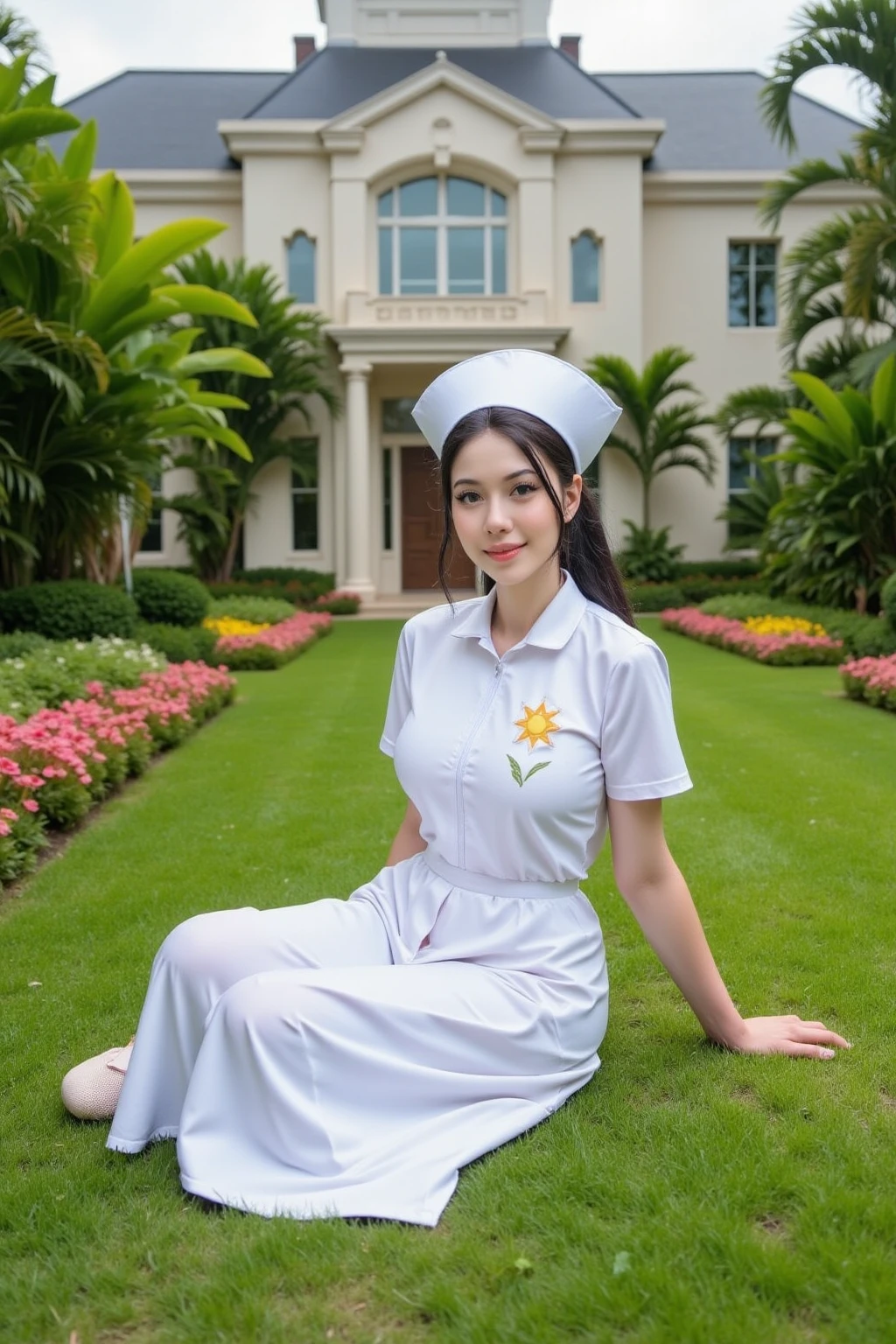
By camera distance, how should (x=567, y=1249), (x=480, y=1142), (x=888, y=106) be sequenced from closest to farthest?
1. (x=567, y=1249)
2. (x=480, y=1142)
3. (x=888, y=106)

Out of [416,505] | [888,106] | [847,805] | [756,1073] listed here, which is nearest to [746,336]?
[416,505]

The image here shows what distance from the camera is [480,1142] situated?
7.32ft

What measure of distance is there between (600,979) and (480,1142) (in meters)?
0.46

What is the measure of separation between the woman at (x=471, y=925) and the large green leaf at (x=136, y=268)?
8034 millimetres

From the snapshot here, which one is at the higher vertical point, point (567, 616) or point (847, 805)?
point (567, 616)

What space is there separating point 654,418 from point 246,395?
684cm

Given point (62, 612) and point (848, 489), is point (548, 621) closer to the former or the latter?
point (62, 612)

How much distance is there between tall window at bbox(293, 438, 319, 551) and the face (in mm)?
18428

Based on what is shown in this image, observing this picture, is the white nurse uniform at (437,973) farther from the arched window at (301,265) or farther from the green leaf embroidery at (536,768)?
the arched window at (301,265)

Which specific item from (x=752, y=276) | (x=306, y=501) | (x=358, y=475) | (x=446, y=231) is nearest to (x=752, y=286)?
(x=752, y=276)

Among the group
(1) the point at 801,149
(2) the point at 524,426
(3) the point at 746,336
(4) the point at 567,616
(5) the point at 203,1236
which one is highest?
(1) the point at 801,149

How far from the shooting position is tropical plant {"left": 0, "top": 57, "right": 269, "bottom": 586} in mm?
8625

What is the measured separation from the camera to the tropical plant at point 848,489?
12383 mm

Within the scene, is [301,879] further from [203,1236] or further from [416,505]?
[416,505]
